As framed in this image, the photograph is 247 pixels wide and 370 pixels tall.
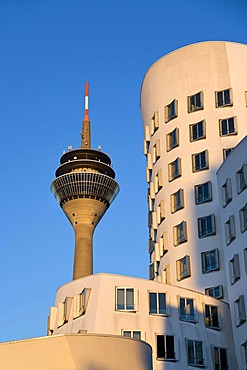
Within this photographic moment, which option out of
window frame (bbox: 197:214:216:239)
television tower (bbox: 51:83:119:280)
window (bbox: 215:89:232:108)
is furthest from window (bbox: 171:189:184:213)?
television tower (bbox: 51:83:119:280)

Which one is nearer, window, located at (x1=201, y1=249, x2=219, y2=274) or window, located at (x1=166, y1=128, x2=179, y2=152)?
window, located at (x1=201, y1=249, x2=219, y2=274)

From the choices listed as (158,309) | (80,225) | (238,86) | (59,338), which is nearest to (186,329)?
(158,309)

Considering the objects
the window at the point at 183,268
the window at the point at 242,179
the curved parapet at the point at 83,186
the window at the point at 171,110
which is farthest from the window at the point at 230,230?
the curved parapet at the point at 83,186

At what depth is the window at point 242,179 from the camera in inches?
1521

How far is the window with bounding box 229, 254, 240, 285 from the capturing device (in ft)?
128

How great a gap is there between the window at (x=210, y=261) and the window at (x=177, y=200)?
168 inches

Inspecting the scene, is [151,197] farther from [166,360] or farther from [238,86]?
[166,360]

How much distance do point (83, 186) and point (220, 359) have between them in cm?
6284

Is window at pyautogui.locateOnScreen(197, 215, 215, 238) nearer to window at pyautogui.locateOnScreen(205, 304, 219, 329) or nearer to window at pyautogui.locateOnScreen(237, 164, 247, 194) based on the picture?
window at pyautogui.locateOnScreen(237, 164, 247, 194)

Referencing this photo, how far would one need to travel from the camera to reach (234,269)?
129ft

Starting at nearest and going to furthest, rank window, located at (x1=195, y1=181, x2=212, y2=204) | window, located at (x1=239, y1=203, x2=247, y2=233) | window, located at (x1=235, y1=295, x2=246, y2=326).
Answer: window, located at (x1=235, y1=295, x2=246, y2=326)
window, located at (x1=239, y1=203, x2=247, y2=233)
window, located at (x1=195, y1=181, x2=212, y2=204)

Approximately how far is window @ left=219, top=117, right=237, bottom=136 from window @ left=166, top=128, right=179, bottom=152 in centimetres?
336

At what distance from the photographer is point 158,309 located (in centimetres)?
3894

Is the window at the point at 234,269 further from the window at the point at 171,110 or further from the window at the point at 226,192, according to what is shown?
the window at the point at 171,110
